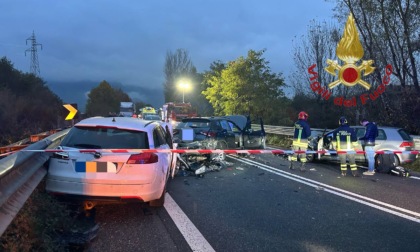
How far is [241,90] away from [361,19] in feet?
36.9

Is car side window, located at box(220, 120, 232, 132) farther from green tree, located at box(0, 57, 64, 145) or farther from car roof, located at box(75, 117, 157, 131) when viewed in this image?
car roof, located at box(75, 117, 157, 131)

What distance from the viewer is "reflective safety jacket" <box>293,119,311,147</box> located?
38.8 ft

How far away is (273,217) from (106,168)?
8.56 ft

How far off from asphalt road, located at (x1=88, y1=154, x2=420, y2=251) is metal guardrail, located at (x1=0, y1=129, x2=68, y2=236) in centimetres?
100

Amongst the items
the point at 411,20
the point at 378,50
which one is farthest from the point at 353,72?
the point at 411,20

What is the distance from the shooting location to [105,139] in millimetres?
6133

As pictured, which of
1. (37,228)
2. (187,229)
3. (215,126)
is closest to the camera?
(37,228)

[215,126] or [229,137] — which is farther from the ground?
[215,126]

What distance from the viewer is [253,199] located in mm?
7359

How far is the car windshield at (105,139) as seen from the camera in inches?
238

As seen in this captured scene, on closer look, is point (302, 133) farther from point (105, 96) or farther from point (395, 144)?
point (105, 96)

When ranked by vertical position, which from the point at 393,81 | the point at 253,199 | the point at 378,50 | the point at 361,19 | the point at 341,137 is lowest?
the point at 253,199

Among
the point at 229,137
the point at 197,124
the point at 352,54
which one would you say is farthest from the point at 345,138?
the point at 352,54

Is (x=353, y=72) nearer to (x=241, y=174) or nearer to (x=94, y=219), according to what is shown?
(x=241, y=174)
